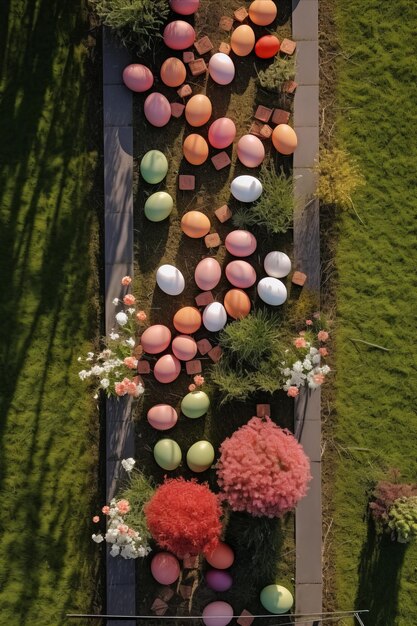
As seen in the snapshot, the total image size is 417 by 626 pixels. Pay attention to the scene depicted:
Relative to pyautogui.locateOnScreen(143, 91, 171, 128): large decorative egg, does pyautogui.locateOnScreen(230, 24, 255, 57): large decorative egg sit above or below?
above

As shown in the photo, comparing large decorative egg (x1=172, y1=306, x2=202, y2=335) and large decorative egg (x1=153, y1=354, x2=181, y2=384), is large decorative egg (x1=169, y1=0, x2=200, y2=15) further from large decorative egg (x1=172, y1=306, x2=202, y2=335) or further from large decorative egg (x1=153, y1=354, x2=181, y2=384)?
large decorative egg (x1=153, y1=354, x2=181, y2=384)

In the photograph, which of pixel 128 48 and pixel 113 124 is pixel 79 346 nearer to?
pixel 113 124

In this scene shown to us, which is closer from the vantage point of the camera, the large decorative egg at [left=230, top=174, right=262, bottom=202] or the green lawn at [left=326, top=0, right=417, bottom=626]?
the large decorative egg at [left=230, top=174, right=262, bottom=202]

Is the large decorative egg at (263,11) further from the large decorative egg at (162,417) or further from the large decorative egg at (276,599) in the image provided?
the large decorative egg at (276,599)

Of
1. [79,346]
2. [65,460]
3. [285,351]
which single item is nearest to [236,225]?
[285,351]

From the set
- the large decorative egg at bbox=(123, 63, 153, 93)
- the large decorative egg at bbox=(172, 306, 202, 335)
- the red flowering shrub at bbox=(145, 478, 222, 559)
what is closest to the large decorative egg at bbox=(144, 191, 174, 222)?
the large decorative egg at bbox=(172, 306, 202, 335)

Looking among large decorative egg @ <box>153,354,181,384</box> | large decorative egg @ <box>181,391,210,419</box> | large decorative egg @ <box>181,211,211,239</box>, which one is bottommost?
large decorative egg @ <box>181,391,210,419</box>
